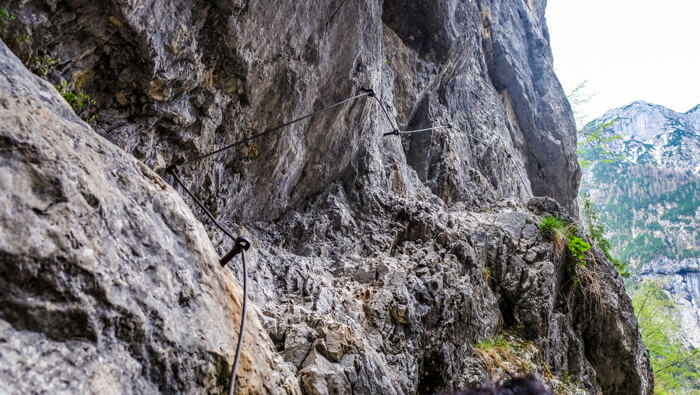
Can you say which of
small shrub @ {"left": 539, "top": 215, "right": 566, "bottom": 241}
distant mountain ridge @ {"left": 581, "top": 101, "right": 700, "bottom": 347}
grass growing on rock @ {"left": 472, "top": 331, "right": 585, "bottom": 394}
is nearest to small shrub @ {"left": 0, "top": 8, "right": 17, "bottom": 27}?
grass growing on rock @ {"left": 472, "top": 331, "right": 585, "bottom": 394}

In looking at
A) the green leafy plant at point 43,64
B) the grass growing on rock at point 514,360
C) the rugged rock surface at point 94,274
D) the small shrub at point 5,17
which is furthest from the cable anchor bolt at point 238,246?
the grass growing on rock at point 514,360

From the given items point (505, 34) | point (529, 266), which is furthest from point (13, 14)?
point (505, 34)

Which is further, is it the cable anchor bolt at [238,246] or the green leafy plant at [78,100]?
the green leafy plant at [78,100]

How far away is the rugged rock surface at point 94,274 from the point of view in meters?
1.29

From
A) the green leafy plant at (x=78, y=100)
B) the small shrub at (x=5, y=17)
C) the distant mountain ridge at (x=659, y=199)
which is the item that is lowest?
the green leafy plant at (x=78, y=100)

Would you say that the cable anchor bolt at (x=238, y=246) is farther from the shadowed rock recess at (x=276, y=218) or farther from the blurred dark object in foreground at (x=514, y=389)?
the blurred dark object in foreground at (x=514, y=389)

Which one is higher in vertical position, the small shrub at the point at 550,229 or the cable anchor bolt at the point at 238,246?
the small shrub at the point at 550,229

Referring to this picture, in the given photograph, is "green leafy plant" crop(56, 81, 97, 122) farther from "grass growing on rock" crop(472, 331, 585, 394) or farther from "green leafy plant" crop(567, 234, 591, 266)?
"green leafy plant" crop(567, 234, 591, 266)

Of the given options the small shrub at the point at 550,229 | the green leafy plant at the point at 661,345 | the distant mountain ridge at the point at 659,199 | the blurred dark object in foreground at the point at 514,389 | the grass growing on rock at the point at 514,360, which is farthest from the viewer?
the distant mountain ridge at the point at 659,199

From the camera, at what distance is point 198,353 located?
1768 millimetres

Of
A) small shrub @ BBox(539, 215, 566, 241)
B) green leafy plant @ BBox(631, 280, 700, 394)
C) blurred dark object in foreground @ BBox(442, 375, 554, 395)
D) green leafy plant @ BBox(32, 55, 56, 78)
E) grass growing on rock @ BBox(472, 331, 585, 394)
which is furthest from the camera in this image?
green leafy plant @ BBox(631, 280, 700, 394)

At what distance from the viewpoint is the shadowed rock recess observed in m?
1.47

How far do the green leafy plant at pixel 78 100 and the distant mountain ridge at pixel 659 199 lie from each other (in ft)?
148

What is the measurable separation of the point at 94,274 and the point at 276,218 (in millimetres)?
3378
